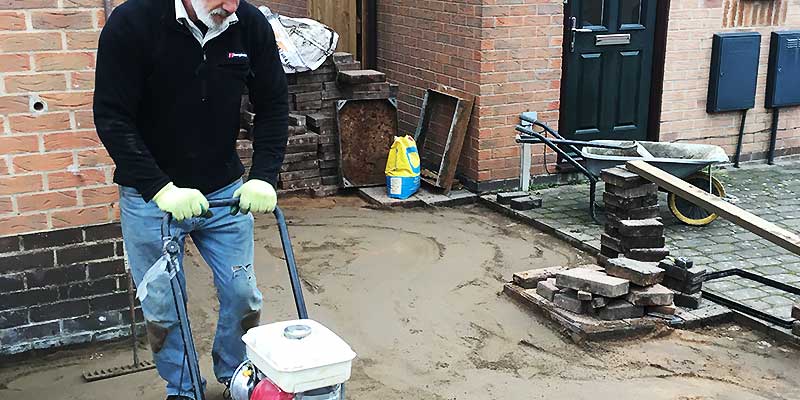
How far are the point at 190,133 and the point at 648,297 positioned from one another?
279cm

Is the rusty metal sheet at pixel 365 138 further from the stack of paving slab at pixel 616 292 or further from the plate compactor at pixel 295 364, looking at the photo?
the plate compactor at pixel 295 364

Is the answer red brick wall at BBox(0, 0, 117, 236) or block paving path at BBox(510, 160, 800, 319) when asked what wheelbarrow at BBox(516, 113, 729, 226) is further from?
red brick wall at BBox(0, 0, 117, 236)

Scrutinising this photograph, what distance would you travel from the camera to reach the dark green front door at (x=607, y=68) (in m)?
7.64

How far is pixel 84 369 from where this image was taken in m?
4.16

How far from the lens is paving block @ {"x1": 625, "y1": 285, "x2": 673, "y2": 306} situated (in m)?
4.79

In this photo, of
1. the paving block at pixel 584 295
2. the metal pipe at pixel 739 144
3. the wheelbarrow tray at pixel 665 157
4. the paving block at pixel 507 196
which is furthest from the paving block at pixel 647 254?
the metal pipe at pixel 739 144

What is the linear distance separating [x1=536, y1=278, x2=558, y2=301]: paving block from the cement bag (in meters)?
3.40

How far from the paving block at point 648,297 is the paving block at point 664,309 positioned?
1.0 inches

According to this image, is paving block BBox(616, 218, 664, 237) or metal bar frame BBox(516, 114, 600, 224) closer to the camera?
paving block BBox(616, 218, 664, 237)

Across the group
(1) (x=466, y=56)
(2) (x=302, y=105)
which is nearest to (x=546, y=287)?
(1) (x=466, y=56)

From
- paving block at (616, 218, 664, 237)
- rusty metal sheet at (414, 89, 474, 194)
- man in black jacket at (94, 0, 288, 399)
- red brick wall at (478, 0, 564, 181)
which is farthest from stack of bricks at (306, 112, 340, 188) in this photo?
man in black jacket at (94, 0, 288, 399)

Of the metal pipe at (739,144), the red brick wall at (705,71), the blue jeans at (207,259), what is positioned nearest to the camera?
the blue jeans at (207,259)

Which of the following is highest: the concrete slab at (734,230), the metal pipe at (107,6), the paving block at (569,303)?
the metal pipe at (107,6)

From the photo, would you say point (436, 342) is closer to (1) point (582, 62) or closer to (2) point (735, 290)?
(2) point (735, 290)
